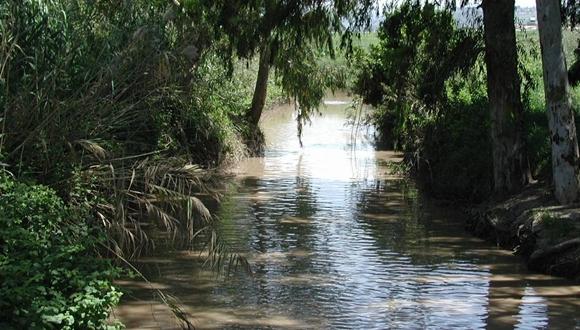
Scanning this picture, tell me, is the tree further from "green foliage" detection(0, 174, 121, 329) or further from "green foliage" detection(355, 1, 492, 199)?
"green foliage" detection(0, 174, 121, 329)

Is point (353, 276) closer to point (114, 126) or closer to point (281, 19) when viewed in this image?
point (114, 126)

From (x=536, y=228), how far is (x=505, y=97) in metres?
3.67

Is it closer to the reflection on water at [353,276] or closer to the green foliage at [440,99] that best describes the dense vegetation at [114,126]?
the green foliage at [440,99]

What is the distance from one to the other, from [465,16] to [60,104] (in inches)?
432

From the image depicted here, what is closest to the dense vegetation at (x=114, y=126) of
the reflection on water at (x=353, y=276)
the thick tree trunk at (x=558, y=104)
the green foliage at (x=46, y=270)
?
the green foliage at (x=46, y=270)

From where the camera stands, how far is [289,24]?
17.8 m

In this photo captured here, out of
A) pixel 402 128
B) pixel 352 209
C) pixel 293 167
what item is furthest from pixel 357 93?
pixel 352 209

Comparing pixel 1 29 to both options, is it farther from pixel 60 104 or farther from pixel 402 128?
pixel 402 128

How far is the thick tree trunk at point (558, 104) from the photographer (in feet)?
47.0

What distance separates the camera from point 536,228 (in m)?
13.6

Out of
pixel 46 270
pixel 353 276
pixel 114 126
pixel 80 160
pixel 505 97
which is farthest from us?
pixel 505 97

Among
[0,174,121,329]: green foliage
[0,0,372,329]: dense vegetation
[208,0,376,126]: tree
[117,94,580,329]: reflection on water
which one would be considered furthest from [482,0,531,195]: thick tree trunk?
[0,174,121,329]: green foliage

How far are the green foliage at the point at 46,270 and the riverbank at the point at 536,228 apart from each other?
734 centimetres

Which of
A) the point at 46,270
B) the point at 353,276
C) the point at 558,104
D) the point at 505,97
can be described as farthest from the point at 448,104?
the point at 46,270
